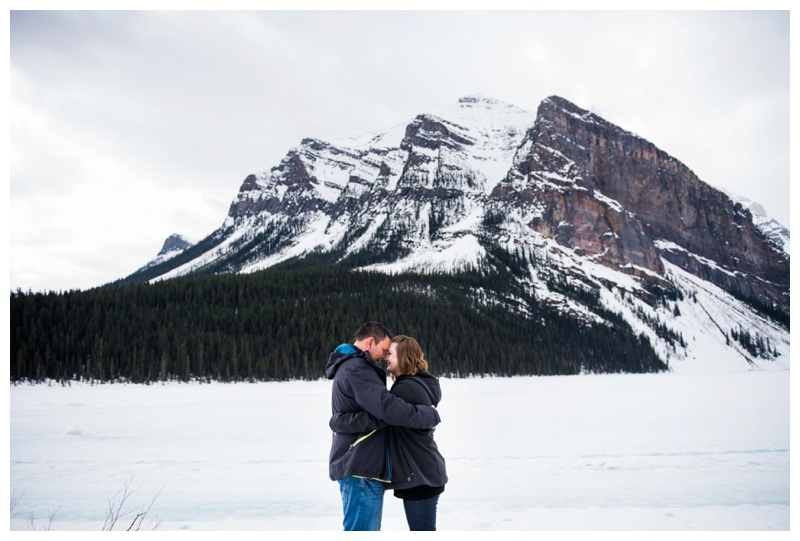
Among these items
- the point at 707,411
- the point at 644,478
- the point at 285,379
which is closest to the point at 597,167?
the point at 285,379

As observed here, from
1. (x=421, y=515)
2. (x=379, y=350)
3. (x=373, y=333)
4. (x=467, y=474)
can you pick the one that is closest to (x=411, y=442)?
(x=421, y=515)

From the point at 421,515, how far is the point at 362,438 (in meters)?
0.97

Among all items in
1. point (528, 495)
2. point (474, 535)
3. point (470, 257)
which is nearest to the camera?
point (474, 535)

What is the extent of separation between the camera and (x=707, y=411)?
21875mm

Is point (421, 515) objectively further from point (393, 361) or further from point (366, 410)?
point (393, 361)

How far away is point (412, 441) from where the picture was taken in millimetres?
4988

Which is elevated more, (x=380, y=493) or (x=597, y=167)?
(x=597, y=167)

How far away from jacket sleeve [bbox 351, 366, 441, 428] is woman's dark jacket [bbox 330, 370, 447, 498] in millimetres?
130

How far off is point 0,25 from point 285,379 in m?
59.0

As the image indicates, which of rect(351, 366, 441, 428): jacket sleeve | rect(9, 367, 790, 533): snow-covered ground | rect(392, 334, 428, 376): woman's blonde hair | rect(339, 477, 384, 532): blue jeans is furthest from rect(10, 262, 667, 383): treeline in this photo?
rect(351, 366, 441, 428): jacket sleeve

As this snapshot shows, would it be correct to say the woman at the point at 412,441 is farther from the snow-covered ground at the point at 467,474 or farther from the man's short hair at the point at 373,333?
the snow-covered ground at the point at 467,474

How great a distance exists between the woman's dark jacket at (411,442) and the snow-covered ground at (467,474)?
309 centimetres

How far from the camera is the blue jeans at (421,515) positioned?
5016mm

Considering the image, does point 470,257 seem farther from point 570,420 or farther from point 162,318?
point 570,420
